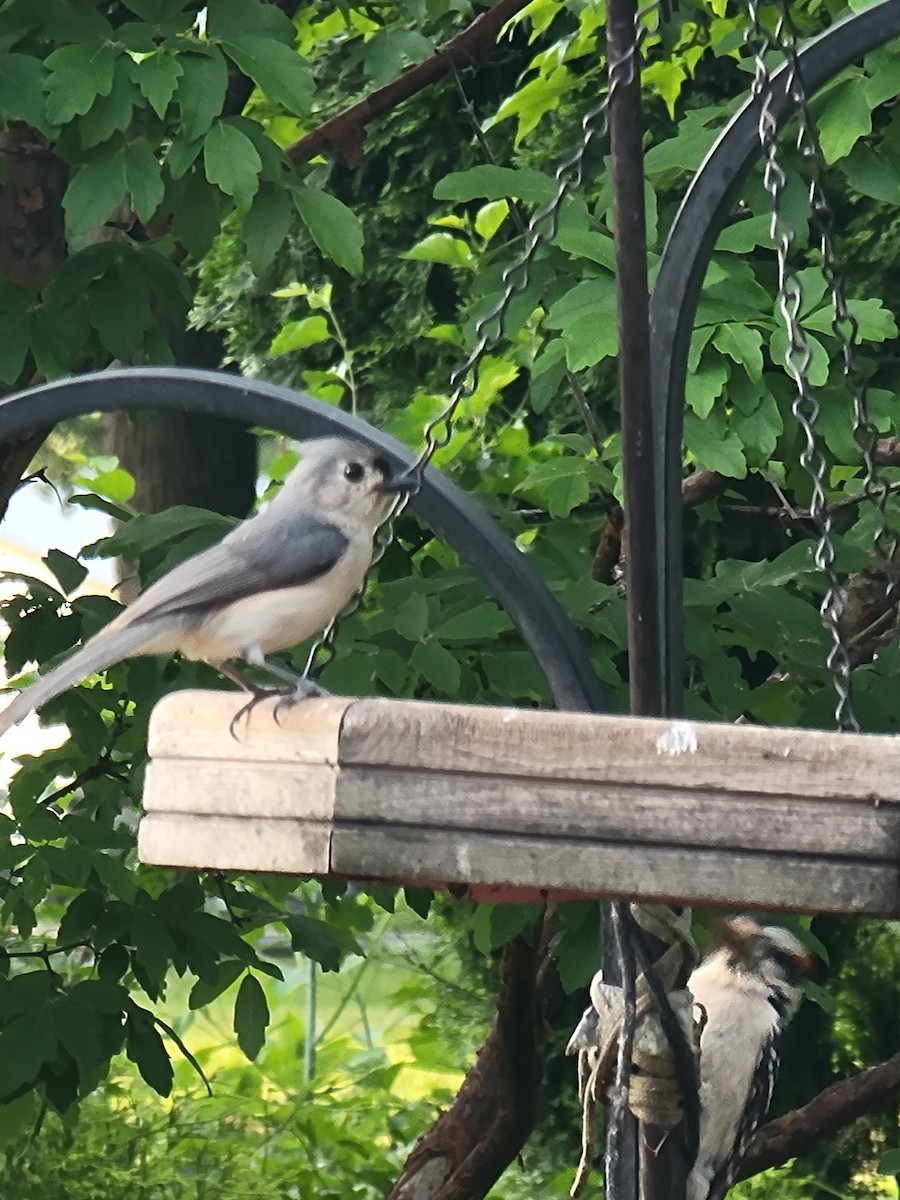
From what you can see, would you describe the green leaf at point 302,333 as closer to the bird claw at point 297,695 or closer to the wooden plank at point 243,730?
the bird claw at point 297,695

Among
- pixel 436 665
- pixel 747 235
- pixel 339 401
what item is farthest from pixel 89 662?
pixel 339 401

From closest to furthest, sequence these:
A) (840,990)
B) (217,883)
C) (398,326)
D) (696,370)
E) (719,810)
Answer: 1. (719,810)
2. (696,370)
3. (217,883)
4. (840,990)
5. (398,326)

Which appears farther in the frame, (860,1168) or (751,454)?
(860,1168)

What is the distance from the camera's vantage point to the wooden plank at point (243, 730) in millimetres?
1104

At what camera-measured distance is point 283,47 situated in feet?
6.86

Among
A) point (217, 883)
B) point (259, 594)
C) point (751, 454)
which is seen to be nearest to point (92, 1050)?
point (217, 883)

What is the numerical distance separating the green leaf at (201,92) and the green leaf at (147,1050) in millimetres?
1340

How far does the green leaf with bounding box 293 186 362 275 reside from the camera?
7.20ft

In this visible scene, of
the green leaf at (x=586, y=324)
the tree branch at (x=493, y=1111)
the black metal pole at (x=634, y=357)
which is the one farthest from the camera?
the tree branch at (x=493, y=1111)

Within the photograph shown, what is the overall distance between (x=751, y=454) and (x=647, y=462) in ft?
2.66

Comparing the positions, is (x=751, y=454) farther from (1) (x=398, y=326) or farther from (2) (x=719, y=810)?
(1) (x=398, y=326)

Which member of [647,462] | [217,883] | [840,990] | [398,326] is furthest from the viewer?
[398,326]

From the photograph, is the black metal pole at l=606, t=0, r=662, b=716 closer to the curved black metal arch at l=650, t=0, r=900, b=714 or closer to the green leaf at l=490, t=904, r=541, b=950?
the curved black metal arch at l=650, t=0, r=900, b=714

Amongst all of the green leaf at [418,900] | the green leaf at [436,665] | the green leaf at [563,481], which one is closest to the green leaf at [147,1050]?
the green leaf at [418,900]
